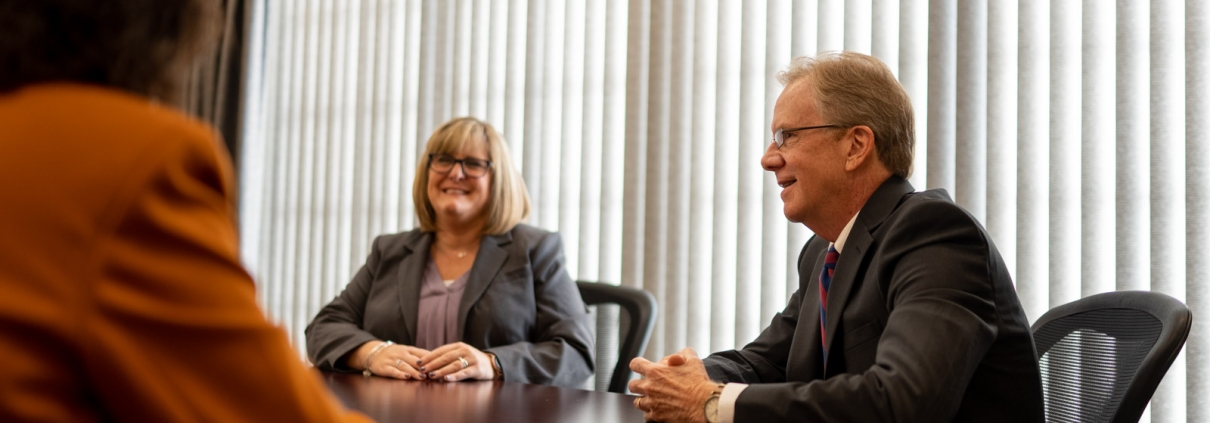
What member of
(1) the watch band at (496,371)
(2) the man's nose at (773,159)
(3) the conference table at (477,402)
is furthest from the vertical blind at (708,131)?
(3) the conference table at (477,402)

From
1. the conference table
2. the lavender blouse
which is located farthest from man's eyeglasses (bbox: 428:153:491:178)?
the conference table

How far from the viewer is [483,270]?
108 inches

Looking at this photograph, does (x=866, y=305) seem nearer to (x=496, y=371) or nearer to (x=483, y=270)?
(x=496, y=371)

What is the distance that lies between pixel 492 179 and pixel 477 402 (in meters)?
1.29

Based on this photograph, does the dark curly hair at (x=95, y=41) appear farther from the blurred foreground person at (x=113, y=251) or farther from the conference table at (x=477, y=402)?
the conference table at (x=477, y=402)

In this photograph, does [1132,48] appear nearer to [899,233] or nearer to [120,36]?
[899,233]

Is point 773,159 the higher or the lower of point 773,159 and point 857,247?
the higher

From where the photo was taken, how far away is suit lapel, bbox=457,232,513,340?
2.67 m

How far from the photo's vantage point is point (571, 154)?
3742 millimetres

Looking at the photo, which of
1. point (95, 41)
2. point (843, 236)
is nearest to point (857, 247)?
point (843, 236)

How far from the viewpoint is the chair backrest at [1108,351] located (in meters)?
1.44

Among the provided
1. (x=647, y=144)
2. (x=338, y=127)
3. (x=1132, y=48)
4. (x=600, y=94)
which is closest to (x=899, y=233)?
(x=1132, y=48)

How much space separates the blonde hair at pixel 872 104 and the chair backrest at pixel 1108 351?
0.44 meters

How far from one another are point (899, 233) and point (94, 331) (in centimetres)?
124
